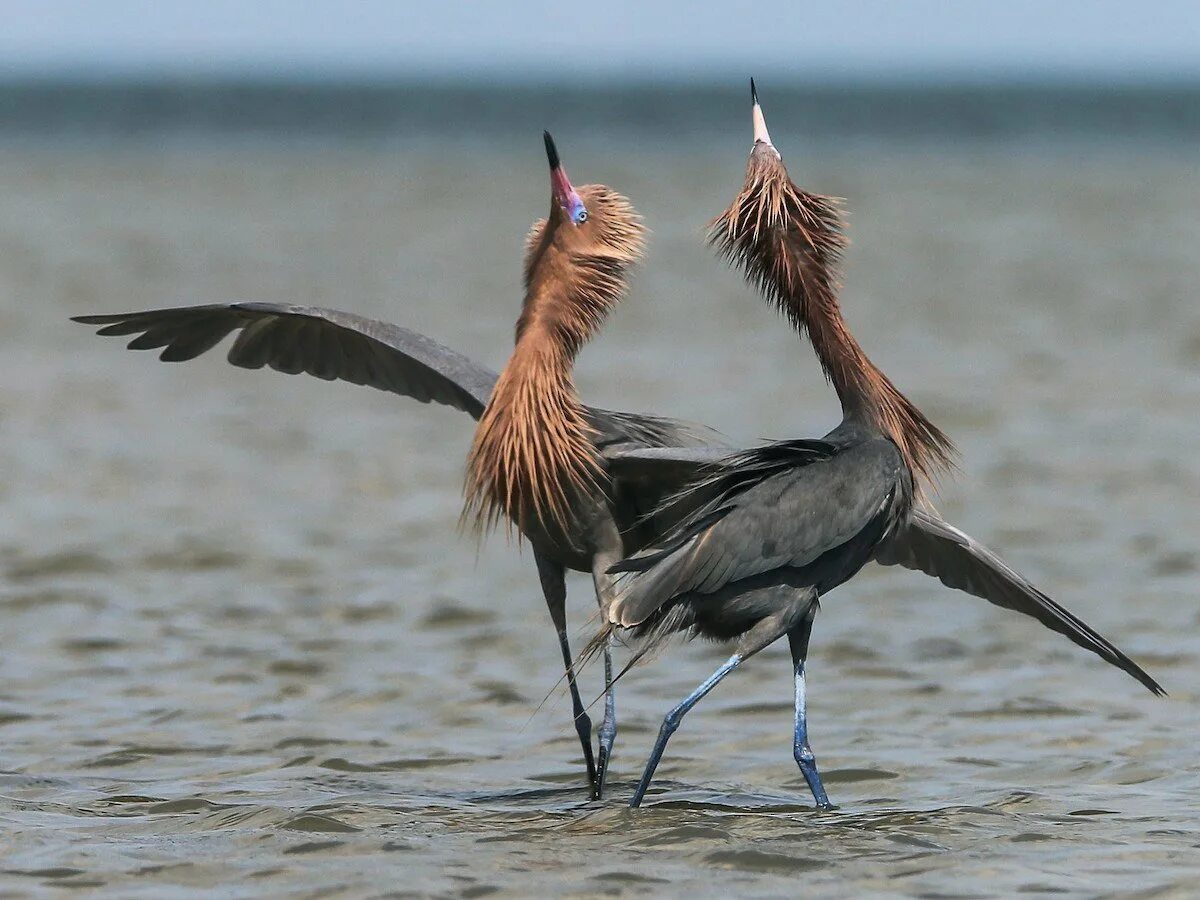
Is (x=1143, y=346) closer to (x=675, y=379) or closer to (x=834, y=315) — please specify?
(x=675, y=379)

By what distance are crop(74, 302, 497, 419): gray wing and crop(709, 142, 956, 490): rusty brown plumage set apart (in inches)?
63.9

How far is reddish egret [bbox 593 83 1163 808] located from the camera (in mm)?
6922

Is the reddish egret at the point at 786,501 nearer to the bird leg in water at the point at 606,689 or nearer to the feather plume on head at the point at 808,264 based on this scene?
Answer: the feather plume on head at the point at 808,264

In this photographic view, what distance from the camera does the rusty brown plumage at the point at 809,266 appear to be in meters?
7.28

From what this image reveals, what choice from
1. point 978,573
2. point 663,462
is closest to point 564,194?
point 663,462

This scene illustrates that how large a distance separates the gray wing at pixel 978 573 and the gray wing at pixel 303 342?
1.92m

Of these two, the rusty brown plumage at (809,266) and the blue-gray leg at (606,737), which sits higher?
the rusty brown plumage at (809,266)

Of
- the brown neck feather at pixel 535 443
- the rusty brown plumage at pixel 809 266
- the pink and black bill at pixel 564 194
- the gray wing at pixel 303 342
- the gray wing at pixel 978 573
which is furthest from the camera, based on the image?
the gray wing at pixel 303 342

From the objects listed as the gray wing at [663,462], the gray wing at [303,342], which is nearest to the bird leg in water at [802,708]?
the gray wing at [663,462]

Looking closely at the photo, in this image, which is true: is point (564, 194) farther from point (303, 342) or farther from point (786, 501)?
point (303, 342)

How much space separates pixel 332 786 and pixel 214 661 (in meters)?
2.18

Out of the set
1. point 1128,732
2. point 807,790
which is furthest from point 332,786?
point 1128,732

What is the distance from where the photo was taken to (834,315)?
738 centimetres

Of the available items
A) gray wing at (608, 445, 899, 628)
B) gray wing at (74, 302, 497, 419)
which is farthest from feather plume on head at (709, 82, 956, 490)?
gray wing at (74, 302, 497, 419)
